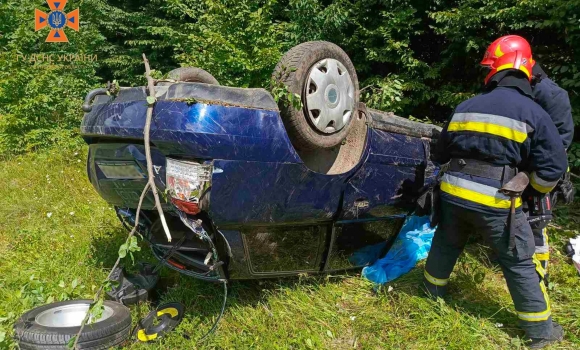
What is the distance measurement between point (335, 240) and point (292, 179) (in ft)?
2.33

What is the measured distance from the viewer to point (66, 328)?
2482 mm

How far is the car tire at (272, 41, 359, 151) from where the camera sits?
246 centimetres

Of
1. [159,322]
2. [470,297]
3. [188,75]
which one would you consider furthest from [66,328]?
[470,297]

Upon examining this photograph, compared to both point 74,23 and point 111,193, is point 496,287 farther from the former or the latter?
point 74,23

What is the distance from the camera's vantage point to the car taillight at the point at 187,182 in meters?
2.28

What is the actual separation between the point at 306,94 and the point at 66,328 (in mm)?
1780

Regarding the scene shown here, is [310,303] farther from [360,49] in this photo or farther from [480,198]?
[360,49]

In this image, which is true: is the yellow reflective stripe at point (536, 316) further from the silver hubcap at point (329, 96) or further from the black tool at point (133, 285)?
the black tool at point (133, 285)

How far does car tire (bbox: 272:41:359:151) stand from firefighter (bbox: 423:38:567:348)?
736 mm

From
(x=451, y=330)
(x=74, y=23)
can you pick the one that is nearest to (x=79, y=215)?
(x=451, y=330)

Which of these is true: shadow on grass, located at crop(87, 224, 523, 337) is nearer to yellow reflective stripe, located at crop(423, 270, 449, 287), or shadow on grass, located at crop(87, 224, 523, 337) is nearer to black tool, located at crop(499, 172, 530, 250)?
yellow reflective stripe, located at crop(423, 270, 449, 287)

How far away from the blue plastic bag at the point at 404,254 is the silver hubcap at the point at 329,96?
113 cm

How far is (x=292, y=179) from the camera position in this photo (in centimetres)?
251

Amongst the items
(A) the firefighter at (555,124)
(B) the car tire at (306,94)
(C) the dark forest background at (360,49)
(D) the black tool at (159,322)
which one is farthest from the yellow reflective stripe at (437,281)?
(D) the black tool at (159,322)
